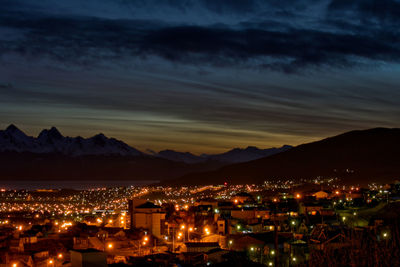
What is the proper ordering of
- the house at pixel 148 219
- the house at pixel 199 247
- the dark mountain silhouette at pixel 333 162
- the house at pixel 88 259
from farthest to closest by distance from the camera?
the dark mountain silhouette at pixel 333 162 → the house at pixel 148 219 → the house at pixel 199 247 → the house at pixel 88 259

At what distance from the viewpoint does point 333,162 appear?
132m

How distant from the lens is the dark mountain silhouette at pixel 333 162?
112m

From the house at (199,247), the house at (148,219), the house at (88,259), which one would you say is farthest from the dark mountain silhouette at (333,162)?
the house at (88,259)

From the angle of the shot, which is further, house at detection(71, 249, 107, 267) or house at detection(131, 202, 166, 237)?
house at detection(131, 202, 166, 237)

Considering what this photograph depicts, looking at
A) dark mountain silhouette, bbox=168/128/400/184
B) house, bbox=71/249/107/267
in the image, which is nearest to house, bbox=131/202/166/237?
house, bbox=71/249/107/267

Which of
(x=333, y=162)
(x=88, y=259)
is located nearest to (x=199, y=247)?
(x=88, y=259)

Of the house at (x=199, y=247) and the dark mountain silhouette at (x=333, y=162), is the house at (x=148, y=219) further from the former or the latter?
the dark mountain silhouette at (x=333, y=162)

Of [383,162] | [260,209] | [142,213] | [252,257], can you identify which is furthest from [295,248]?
[383,162]

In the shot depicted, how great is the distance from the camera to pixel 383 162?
119m

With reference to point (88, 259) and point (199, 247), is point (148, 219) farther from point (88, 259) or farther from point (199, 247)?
point (88, 259)

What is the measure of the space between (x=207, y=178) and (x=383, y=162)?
51.3 meters

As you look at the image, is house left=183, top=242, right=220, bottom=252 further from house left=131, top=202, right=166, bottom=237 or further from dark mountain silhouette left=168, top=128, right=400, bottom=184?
dark mountain silhouette left=168, top=128, right=400, bottom=184

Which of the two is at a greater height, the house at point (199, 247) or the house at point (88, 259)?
the house at point (88, 259)

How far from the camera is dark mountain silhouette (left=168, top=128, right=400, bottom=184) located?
4424 inches
